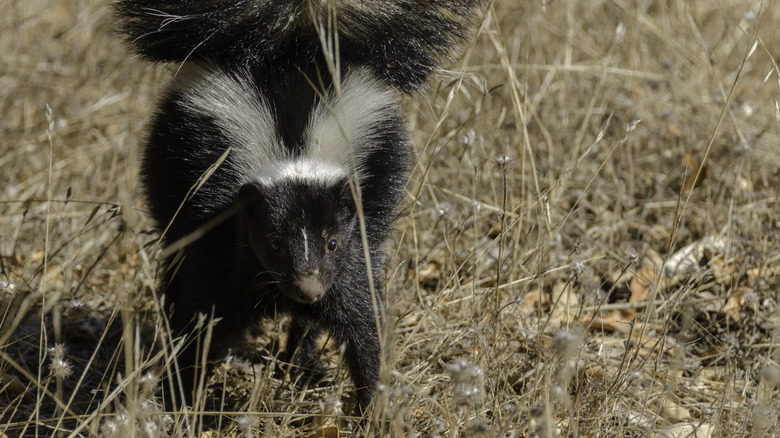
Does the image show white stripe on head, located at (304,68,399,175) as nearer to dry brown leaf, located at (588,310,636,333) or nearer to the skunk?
the skunk

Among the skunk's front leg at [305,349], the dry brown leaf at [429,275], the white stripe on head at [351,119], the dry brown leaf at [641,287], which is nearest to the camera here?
the white stripe on head at [351,119]

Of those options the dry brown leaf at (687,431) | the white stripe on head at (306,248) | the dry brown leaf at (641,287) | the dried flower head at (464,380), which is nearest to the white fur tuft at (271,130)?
the white stripe on head at (306,248)

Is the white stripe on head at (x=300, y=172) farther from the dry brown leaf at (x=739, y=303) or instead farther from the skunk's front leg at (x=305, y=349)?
the dry brown leaf at (x=739, y=303)

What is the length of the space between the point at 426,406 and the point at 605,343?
1183 mm

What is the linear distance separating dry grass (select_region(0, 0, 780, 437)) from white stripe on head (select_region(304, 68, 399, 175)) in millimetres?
288

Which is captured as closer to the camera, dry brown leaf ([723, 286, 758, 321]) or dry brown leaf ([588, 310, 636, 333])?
dry brown leaf ([723, 286, 758, 321])

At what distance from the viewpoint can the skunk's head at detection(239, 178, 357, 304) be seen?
139 inches

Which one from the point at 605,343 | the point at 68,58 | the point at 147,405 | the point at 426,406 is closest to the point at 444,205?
the point at 605,343

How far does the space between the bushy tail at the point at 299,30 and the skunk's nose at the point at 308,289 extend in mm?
1078

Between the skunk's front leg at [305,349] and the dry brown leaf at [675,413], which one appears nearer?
→ the dry brown leaf at [675,413]

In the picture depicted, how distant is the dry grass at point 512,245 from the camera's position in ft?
12.1

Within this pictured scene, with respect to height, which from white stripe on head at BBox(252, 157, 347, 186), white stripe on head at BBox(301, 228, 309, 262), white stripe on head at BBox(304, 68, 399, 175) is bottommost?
white stripe on head at BBox(301, 228, 309, 262)

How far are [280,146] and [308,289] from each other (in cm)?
69

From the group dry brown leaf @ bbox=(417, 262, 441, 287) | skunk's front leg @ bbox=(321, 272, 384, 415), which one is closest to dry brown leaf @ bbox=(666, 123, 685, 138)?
→ dry brown leaf @ bbox=(417, 262, 441, 287)
